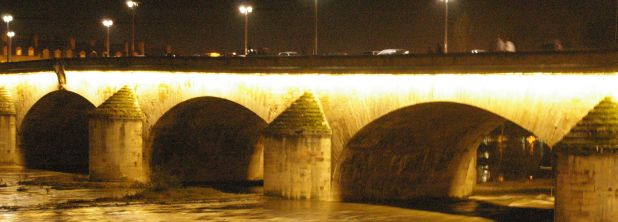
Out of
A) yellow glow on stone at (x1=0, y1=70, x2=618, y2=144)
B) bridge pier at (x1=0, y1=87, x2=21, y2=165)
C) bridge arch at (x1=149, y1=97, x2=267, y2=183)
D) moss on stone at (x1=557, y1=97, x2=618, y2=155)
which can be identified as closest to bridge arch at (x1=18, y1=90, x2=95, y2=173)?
bridge pier at (x1=0, y1=87, x2=21, y2=165)

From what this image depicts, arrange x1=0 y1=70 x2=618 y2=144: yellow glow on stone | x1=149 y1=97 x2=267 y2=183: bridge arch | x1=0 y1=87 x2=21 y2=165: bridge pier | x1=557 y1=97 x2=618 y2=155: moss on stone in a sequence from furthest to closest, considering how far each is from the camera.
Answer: x1=0 y1=87 x2=21 y2=165: bridge pier → x1=149 y1=97 x2=267 y2=183: bridge arch → x1=0 y1=70 x2=618 y2=144: yellow glow on stone → x1=557 y1=97 x2=618 y2=155: moss on stone

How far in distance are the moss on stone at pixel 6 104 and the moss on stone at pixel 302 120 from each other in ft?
67.2

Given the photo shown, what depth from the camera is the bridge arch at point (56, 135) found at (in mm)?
44344

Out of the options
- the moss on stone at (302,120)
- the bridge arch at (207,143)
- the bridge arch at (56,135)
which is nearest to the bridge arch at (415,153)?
the moss on stone at (302,120)

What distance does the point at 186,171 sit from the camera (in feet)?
122

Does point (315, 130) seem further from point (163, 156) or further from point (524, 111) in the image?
point (163, 156)

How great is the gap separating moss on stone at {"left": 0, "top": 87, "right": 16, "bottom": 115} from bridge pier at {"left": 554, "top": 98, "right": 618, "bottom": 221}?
29355 millimetres

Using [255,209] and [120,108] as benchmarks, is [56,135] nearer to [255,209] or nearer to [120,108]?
[120,108]

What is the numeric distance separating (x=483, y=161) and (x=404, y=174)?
18.7m

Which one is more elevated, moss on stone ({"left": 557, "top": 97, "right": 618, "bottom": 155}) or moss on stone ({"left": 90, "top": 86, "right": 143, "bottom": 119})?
moss on stone ({"left": 90, "top": 86, "right": 143, "bottom": 119})

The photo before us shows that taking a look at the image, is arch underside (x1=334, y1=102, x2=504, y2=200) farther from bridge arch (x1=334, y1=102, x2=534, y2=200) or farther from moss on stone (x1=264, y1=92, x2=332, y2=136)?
moss on stone (x1=264, y1=92, x2=332, y2=136)

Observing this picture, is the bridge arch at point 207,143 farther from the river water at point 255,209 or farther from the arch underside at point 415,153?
the arch underside at point 415,153

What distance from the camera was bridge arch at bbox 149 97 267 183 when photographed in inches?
1395

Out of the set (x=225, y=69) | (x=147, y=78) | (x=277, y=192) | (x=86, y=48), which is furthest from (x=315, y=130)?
(x=86, y=48)
